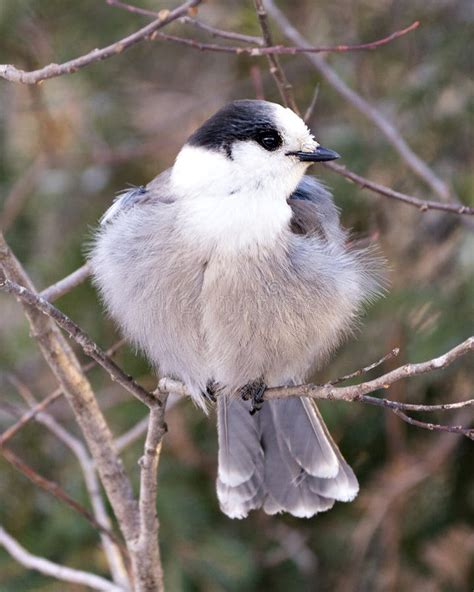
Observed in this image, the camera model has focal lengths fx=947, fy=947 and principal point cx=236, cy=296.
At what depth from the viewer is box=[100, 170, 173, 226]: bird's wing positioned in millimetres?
2684

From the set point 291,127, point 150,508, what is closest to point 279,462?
point 150,508

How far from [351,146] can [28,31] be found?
1356 millimetres

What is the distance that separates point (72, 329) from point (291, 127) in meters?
0.92

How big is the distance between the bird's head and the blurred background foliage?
0.65 m

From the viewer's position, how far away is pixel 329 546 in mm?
3783

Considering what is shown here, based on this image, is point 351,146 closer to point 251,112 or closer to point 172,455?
point 251,112

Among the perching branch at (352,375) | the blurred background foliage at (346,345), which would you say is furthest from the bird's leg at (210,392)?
the blurred background foliage at (346,345)

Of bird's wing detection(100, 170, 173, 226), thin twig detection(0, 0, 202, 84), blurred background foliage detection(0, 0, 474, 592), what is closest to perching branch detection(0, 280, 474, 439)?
thin twig detection(0, 0, 202, 84)

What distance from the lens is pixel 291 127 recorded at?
2.56 metres

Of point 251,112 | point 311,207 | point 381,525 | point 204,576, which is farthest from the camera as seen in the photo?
point 381,525

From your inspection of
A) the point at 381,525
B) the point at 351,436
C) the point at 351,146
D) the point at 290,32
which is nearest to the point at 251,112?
the point at 290,32

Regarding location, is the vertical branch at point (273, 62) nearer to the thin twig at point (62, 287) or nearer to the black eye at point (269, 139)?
the black eye at point (269, 139)

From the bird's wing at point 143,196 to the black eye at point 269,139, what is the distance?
305mm

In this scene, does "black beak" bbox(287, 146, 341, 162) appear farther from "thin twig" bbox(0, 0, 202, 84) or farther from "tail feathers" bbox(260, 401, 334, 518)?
"tail feathers" bbox(260, 401, 334, 518)
